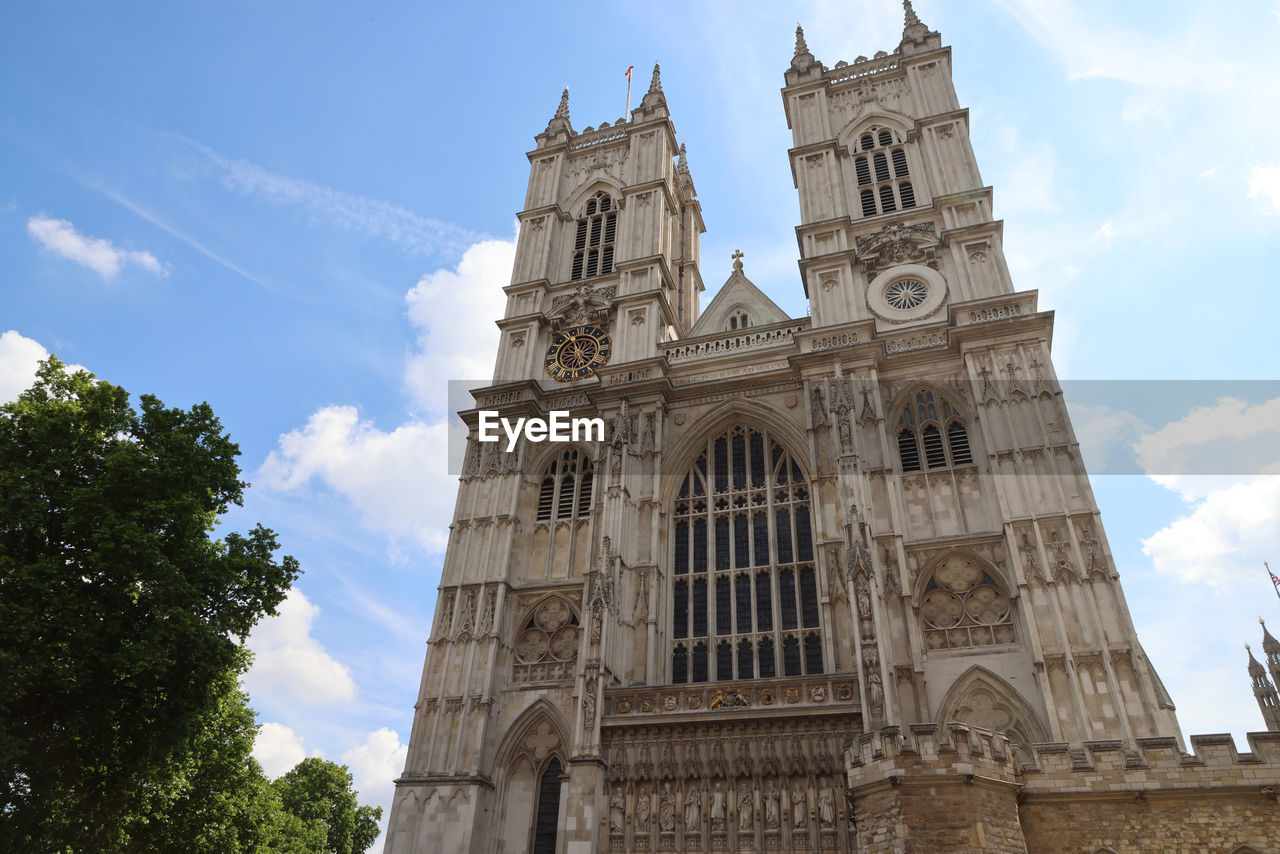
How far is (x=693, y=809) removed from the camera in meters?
18.3

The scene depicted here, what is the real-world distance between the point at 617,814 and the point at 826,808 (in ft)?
15.0

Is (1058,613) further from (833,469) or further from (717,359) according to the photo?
(717,359)

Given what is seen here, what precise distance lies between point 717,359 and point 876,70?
1525cm

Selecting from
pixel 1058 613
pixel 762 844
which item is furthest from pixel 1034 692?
pixel 762 844

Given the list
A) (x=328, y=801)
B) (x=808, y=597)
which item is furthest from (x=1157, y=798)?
(x=328, y=801)

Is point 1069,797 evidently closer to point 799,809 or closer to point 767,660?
point 799,809

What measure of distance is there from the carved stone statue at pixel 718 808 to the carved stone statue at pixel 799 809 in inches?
56.8

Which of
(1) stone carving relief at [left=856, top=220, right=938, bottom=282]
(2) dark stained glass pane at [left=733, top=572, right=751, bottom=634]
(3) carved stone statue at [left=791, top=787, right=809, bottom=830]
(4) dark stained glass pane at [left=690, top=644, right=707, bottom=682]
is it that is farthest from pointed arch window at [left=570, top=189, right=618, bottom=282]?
(3) carved stone statue at [left=791, top=787, right=809, bottom=830]

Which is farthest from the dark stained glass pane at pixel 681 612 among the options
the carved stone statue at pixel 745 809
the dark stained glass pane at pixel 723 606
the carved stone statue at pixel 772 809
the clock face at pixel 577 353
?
the clock face at pixel 577 353

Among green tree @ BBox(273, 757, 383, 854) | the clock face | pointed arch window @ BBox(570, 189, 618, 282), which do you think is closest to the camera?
the clock face

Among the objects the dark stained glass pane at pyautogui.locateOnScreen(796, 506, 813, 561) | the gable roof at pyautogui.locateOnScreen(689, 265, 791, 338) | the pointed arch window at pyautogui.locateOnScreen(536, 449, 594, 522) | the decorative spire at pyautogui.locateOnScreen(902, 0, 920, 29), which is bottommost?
the dark stained glass pane at pyautogui.locateOnScreen(796, 506, 813, 561)

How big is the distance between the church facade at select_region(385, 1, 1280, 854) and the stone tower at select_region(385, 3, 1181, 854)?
0.26 feet

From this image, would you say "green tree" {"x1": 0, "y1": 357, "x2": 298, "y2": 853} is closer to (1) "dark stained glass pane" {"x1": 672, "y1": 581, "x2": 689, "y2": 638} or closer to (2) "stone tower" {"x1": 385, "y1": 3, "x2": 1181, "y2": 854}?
(2) "stone tower" {"x1": 385, "y1": 3, "x2": 1181, "y2": 854}

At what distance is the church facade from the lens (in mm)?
13672
